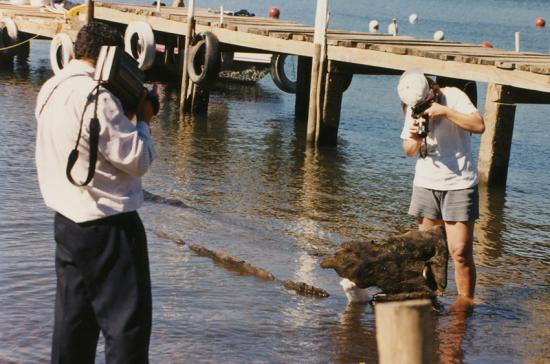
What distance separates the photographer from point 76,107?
4.34 meters

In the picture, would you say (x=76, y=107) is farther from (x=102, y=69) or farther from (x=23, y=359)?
(x=23, y=359)

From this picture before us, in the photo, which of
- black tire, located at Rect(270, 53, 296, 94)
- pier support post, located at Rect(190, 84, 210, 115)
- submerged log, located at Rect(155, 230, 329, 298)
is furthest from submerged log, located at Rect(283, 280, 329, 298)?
black tire, located at Rect(270, 53, 296, 94)

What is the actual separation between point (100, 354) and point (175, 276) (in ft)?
6.64

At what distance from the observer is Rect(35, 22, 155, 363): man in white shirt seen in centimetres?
436

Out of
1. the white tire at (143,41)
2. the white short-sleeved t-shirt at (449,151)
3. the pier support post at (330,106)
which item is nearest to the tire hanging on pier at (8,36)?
the white tire at (143,41)

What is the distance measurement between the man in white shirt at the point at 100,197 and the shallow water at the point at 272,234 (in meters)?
1.67

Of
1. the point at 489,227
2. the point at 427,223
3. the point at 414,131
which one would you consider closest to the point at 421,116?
the point at 414,131

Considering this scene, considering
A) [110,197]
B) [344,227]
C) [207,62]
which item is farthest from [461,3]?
[110,197]

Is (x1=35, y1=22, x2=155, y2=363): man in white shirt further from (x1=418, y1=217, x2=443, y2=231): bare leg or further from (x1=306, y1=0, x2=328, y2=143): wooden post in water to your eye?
(x1=306, y1=0, x2=328, y2=143): wooden post in water

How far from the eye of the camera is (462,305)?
7.53 m

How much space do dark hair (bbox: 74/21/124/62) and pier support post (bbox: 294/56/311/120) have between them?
53.3ft

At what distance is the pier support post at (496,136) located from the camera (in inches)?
520

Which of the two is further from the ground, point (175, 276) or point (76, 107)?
point (76, 107)

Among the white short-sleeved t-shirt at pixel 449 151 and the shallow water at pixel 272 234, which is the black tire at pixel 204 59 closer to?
the shallow water at pixel 272 234
